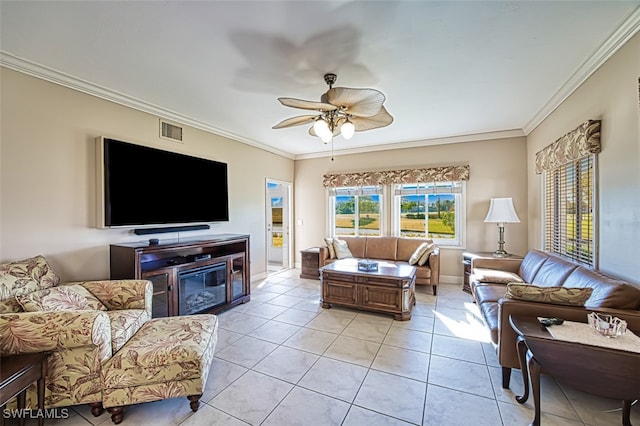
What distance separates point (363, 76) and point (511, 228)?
Answer: 3747mm

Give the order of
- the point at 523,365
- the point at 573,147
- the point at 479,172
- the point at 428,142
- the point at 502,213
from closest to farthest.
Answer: the point at 523,365 < the point at 573,147 < the point at 502,213 < the point at 479,172 < the point at 428,142

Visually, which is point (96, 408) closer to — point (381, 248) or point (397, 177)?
point (381, 248)

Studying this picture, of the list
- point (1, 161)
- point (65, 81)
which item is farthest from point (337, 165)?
point (1, 161)

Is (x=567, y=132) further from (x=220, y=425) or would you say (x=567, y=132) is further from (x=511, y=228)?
(x=220, y=425)

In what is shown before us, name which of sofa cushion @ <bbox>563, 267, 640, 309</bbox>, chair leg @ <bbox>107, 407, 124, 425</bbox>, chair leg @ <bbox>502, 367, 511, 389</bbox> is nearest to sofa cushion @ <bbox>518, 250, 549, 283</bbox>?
sofa cushion @ <bbox>563, 267, 640, 309</bbox>

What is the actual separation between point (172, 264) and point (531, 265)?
4372 mm

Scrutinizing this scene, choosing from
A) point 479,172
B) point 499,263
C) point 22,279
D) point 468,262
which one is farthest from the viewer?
point 479,172

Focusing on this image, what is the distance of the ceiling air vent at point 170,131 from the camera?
354 cm

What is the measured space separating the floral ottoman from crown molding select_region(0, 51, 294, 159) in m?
2.59

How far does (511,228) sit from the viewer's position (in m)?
4.52

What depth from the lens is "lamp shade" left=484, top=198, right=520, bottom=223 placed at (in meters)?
4.04

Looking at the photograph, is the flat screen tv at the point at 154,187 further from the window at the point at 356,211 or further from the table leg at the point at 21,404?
the window at the point at 356,211

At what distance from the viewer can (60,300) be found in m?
2.05

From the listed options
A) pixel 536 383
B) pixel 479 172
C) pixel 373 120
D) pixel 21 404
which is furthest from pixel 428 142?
pixel 21 404
